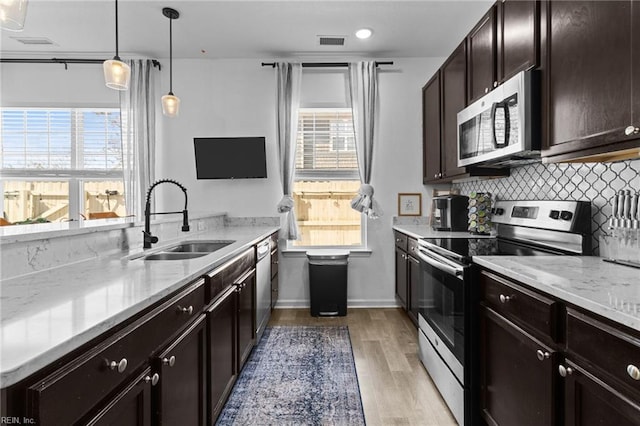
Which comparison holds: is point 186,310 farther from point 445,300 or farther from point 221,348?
point 445,300

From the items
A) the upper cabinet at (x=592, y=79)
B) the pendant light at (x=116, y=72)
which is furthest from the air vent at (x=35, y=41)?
the upper cabinet at (x=592, y=79)

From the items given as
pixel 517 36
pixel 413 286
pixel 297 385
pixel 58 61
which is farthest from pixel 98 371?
pixel 58 61

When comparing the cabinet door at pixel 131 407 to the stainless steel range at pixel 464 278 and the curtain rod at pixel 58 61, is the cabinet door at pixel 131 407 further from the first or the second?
the curtain rod at pixel 58 61

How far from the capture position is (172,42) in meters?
3.74

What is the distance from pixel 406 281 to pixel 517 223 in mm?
1284

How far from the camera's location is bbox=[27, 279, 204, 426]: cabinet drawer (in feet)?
2.27

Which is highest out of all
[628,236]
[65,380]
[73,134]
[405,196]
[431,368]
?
[73,134]

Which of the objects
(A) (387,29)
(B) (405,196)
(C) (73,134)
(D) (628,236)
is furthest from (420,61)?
(C) (73,134)

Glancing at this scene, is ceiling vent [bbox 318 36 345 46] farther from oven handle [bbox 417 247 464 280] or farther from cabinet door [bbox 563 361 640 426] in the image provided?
cabinet door [bbox 563 361 640 426]

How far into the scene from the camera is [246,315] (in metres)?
2.48

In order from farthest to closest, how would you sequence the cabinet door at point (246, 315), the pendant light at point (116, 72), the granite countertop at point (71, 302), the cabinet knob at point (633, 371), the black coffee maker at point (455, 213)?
the black coffee maker at point (455, 213), the pendant light at point (116, 72), the cabinet door at point (246, 315), the cabinet knob at point (633, 371), the granite countertop at point (71, 302)

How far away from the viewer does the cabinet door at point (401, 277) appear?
362 cm

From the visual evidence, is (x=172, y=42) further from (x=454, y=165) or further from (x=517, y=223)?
(x=517, y=223)

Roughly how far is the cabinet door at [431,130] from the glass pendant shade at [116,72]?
8.57ft
